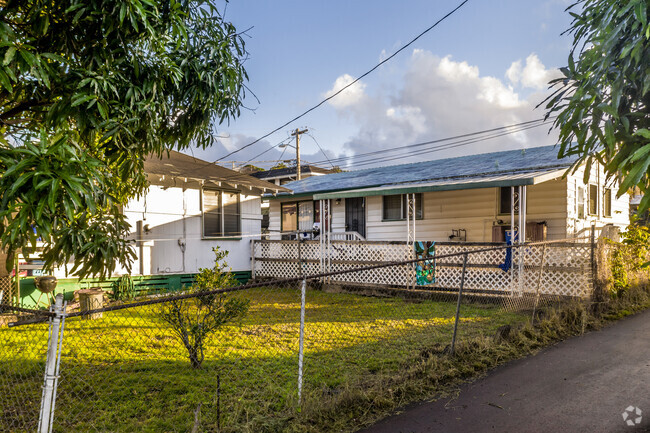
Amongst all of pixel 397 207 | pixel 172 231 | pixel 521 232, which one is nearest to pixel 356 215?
pixel 397 207

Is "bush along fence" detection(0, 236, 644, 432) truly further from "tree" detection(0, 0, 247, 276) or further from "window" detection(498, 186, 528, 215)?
"window" detection(498, 186, 528, 215)

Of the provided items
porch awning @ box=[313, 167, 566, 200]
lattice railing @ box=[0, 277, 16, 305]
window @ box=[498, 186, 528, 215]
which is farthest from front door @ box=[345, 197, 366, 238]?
lattice railing @ box=[0, 277, 16, 305]

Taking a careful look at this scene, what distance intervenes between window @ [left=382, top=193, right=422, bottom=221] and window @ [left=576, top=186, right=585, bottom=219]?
454 centimetres

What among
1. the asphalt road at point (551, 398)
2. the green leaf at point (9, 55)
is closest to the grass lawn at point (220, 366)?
the asphalt road at point (551, 398)

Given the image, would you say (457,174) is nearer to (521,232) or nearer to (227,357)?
(521,232)

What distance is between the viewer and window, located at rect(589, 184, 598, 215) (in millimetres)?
13648

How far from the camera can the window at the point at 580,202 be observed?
1252 centimetres

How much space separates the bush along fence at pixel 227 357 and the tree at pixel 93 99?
706mm

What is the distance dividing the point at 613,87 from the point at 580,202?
11.4m

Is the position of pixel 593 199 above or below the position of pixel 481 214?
above

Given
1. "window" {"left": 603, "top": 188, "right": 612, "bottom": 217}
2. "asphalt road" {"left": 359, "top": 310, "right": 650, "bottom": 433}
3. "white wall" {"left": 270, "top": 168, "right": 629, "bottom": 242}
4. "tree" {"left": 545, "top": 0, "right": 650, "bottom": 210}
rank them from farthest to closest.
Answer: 1. "window" {"left": 603, "top": 188, "right": 612, "bottom": 217}
2. "white wall" {"left": 270, "top": 168, "right": 629, "bottom": 242}
3. "asphalt road" {"left": 359, "top": 310, "right": 650, "bottom": 433}
4. "tree" {"left": 545, "top": 0, "right": 650, "bottom": 210}

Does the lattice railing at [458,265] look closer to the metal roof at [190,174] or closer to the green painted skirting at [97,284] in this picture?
the green painted skirting at [97,284]

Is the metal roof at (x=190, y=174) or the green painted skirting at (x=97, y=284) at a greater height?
the metal roof at (x=190, y=174)

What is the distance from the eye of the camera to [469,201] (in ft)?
43.4
